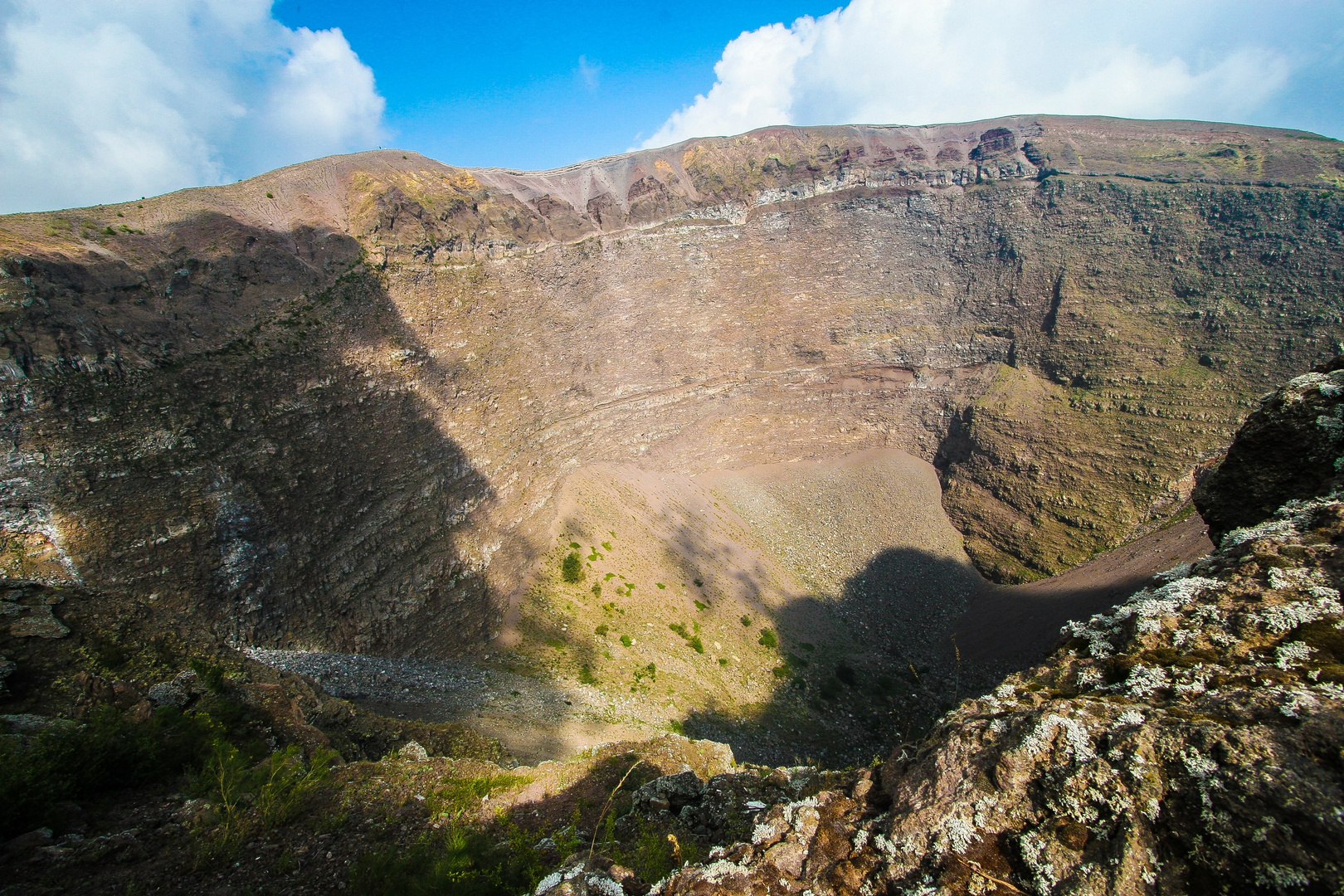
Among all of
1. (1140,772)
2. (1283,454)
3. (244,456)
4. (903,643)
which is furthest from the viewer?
(903,643)

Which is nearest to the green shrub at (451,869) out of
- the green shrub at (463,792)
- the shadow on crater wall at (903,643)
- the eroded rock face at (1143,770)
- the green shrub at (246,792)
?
the green shrub at (463,792)

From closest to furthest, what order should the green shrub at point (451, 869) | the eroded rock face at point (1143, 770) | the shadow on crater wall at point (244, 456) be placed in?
the eroded rock face at point (1143, 770) → the green shrub at point (451, 869) → the shadow on crater wall at point (244, 456)

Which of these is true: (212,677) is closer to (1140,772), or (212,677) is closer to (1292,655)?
(1140,772)

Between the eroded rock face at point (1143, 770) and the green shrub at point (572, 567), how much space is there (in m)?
23.2

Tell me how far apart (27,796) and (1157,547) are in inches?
1743

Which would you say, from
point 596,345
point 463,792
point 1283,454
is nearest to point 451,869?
→ point 463,792

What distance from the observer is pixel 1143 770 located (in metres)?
3.62

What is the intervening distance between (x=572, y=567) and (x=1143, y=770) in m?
26.0

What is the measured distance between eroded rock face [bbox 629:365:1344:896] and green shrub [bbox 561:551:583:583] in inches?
915

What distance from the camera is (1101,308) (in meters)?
40.8

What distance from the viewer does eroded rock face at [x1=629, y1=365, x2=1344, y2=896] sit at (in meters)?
3.04

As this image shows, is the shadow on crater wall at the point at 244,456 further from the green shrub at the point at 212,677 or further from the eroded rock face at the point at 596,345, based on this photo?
the green shrub at the point at 212,677

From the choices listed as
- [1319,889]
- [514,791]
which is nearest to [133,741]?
[514,791]

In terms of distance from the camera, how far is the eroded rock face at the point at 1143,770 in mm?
3043
